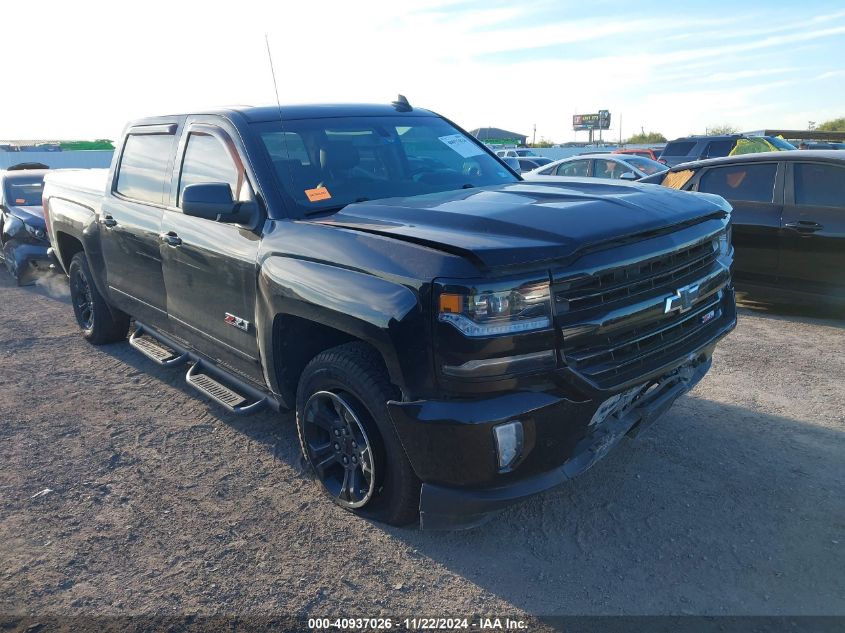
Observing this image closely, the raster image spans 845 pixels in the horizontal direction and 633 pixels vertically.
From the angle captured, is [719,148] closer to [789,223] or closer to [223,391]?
[789,223]

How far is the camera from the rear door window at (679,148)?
1785 cm

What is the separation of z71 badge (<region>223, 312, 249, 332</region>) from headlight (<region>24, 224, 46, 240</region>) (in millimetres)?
6719

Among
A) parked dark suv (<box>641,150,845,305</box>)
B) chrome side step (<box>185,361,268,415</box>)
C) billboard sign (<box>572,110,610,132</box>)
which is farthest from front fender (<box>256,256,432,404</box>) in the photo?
billboard sign (<box>572,110,610,132</box>)

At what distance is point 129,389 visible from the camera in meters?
5.14

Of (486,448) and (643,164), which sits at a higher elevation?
(486,448)

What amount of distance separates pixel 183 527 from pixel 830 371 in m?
4.46

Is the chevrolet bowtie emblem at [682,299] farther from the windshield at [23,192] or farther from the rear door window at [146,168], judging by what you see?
the windshield at [23,192]

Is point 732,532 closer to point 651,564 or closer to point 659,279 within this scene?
point 651,564

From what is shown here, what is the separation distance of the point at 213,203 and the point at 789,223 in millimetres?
5290

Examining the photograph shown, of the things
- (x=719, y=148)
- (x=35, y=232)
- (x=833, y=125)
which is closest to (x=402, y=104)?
(x=35, y=232)

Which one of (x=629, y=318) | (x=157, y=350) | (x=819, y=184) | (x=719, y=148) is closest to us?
(x=629, y=318)

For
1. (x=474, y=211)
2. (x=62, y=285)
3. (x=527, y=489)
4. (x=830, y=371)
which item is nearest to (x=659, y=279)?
(x=474, y=211)

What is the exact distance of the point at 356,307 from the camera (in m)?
Result: 2.77

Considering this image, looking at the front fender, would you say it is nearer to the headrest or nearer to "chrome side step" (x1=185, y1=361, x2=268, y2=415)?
"chrome side step" (x1=185, y1=361, x2=268, y2=415)
